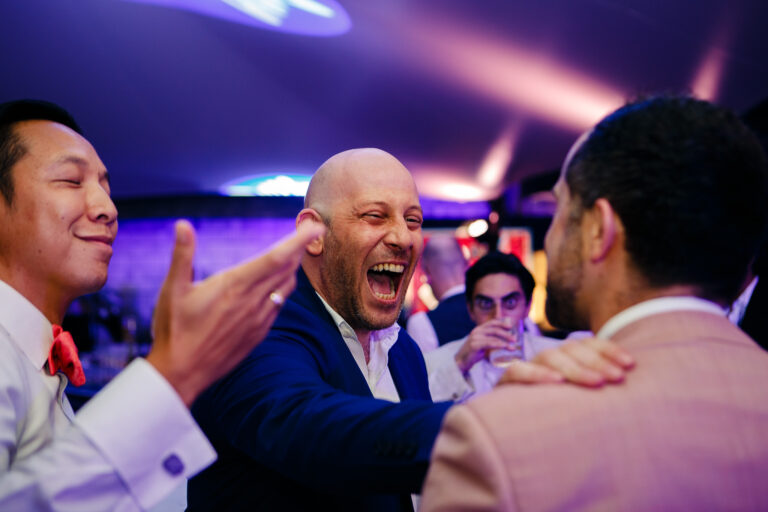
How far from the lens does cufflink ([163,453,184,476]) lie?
89 centimetres

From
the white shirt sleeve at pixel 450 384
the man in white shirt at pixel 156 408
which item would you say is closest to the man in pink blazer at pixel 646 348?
the man in white shirt at pixel 156 408

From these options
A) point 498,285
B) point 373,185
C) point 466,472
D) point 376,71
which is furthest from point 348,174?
point 376,71

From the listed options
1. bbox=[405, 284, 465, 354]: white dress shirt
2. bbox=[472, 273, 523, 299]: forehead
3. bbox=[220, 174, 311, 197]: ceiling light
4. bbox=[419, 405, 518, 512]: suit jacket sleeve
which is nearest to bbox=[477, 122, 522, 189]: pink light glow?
bbox=[220, 174, 311, 197]: ceiling light

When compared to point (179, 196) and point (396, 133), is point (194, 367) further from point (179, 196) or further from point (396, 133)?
point (179, 196)

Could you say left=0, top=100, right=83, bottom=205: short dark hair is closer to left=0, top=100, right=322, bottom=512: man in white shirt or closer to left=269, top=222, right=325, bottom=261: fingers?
left=0, top=100, right=322, bottom=512: man in white shirt

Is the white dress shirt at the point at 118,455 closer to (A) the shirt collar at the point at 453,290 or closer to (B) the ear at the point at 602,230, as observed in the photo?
(B) the ear at the point at 602,230

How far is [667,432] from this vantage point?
29.4 inches

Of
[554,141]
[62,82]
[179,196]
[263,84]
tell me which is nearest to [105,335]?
[179,196]

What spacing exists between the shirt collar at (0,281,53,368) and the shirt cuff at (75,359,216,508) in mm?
482

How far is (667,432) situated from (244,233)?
949 centimetres

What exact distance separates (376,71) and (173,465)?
5.16 metres

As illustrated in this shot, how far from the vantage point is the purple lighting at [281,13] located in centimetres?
452

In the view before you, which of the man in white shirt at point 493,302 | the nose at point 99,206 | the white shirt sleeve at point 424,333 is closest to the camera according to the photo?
the nose at point 99,206

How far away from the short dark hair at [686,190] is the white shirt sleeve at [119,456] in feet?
2.45
